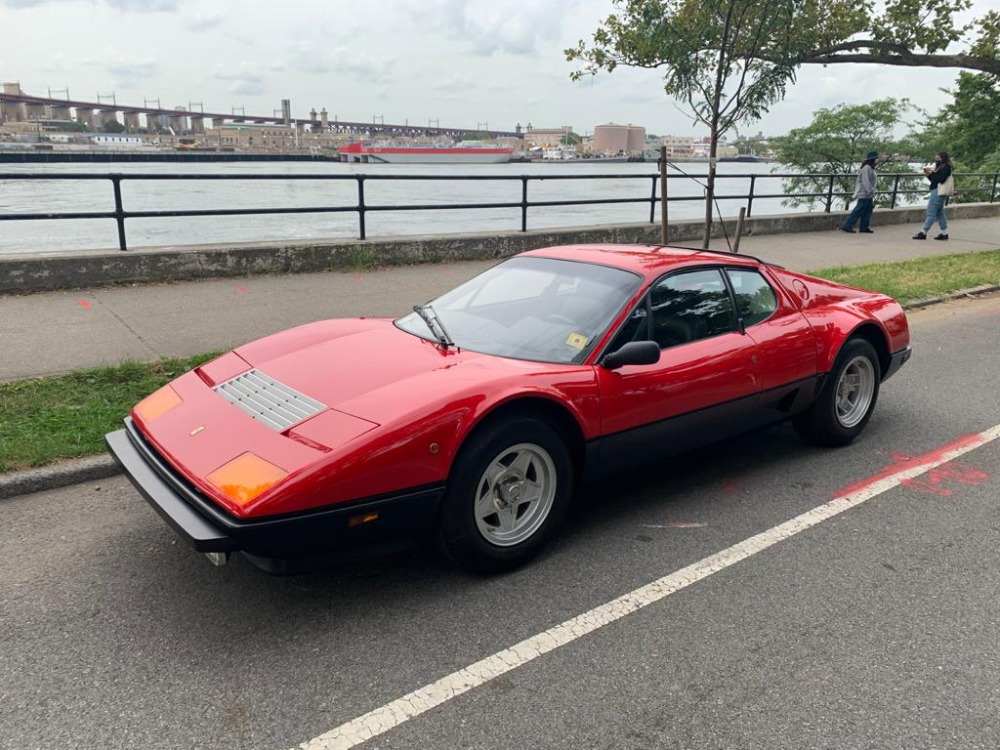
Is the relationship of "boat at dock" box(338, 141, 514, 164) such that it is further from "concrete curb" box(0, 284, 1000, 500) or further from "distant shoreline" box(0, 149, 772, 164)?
"concrete curb" box(0, 284, 1000, 500)

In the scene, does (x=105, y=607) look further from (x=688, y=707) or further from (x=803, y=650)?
(x=803, y=650)

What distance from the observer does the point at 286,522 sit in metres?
2.74

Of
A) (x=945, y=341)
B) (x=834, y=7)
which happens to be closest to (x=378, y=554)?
(x=945, y=341)

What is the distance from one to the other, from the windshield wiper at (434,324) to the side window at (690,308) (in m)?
1.05

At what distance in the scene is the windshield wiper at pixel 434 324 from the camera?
3.85m

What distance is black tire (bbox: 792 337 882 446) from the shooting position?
191 inches

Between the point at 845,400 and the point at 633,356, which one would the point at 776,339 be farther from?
the point at 633,356

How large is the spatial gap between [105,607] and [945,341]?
7803mm

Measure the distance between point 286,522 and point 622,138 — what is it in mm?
14921

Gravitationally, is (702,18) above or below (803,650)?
above

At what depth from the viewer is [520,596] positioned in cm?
324

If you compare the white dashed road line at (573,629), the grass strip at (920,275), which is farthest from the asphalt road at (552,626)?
the grass strip at (920,275)

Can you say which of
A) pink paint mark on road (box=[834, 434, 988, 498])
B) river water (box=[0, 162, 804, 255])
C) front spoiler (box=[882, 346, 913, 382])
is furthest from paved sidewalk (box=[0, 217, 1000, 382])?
pink paint mark on road (box=[834, 434, 988, 498])

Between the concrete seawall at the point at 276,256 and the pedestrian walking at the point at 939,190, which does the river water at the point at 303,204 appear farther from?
the pedestrian walking at the point at 939,190
